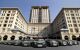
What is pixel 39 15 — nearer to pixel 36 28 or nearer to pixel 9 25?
pixel 36 28

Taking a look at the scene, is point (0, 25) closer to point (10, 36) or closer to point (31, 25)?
point (10, 36)

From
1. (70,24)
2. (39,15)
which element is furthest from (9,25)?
(39,15)

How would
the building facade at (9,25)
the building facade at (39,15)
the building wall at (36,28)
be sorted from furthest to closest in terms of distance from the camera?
the building facade at (39,15) < the building wall at (36,28) < the building facade at (9,25)

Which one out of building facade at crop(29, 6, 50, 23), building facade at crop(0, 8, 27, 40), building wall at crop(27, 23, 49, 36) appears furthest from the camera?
building facade at crop(29, 6, 50, 23)

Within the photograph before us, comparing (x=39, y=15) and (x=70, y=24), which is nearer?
(x=70, y=24)

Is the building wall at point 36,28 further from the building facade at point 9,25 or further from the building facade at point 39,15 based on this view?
the building facade at point 9,25

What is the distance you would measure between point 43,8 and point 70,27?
71.3 m

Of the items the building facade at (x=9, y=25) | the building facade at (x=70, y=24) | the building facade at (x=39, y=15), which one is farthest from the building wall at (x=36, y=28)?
the building facade at (x=70, y=24)

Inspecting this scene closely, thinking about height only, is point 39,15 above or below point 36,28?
above

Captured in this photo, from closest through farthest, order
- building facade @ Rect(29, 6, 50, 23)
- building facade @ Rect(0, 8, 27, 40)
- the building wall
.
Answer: building facade @ Rect(0, 8, 27, 40), the building wall, building facade @ Rect(29, 6, 50, 23)

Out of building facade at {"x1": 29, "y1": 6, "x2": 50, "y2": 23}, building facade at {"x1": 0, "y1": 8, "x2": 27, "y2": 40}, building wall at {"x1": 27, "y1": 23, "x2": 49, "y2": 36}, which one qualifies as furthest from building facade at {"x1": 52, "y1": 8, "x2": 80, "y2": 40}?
building facade at {"x1": 29, "y1": 6, "x2": 50, "y2": 23}

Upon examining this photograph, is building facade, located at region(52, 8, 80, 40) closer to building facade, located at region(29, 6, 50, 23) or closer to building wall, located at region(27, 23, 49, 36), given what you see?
building wall, located at region(27, 23, 49, 36)

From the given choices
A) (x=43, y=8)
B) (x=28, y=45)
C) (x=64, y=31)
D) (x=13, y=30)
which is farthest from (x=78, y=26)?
(x=43, y=8)

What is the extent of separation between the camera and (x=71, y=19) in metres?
64.9
